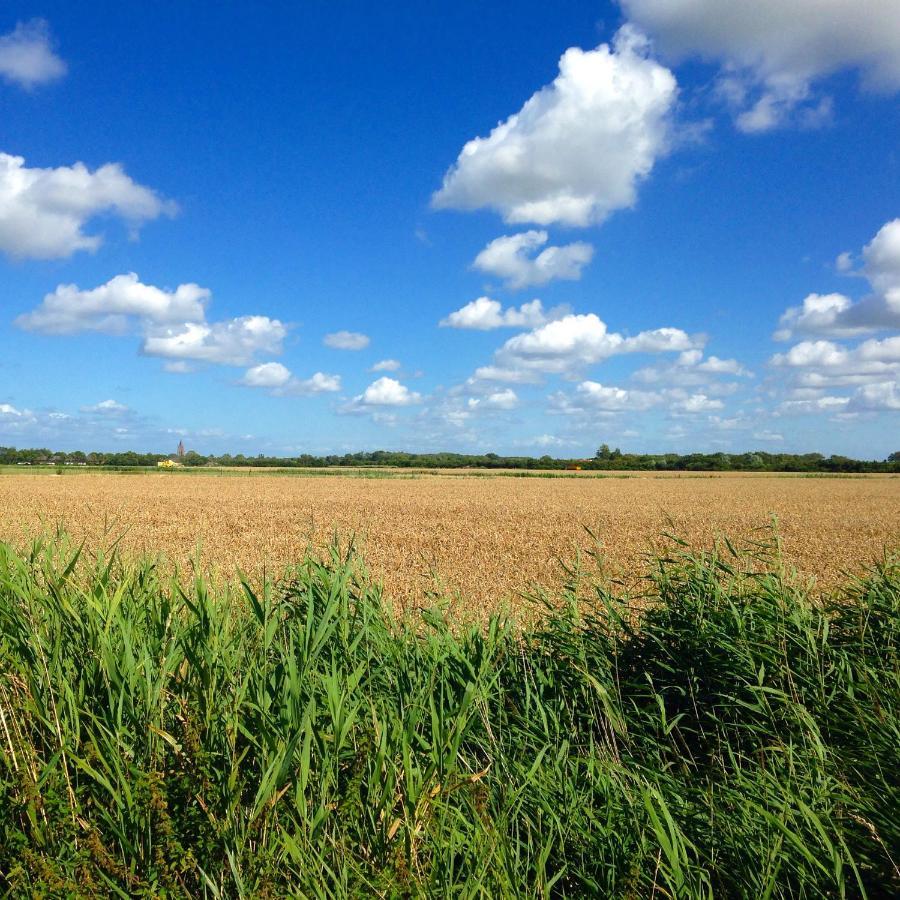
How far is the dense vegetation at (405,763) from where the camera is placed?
2.77m

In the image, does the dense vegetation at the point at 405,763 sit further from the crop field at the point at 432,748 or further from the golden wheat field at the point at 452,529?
the golden wheat field at the point at 452,529

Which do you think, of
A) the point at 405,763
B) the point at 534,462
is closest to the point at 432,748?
the point at 405,763

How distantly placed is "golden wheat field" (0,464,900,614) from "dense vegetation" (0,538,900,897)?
2038mm

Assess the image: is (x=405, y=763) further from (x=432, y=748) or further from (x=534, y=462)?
(x=534, y=462)

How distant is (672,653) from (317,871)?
115 inches

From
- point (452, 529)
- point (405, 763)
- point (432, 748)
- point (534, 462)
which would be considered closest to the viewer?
point (405, 763)

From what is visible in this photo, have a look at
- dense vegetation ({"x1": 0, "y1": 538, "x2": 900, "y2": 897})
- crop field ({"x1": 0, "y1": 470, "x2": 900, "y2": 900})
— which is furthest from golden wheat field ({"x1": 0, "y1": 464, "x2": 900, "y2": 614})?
dense vegetation ({"x1": 0, "y1": 538, "x2": 900, "y2": 897})

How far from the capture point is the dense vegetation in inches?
109

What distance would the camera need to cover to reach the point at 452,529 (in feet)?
67.6

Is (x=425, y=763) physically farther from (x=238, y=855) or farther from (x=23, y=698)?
(x=23, y=698)

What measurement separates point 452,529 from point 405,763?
17.7 meters

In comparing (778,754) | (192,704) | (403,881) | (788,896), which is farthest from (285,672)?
(778,754)

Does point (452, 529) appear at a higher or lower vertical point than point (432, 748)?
lower

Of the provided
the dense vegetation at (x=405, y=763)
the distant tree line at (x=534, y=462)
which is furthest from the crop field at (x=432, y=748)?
the distant tree line at (x=534, y=462)
